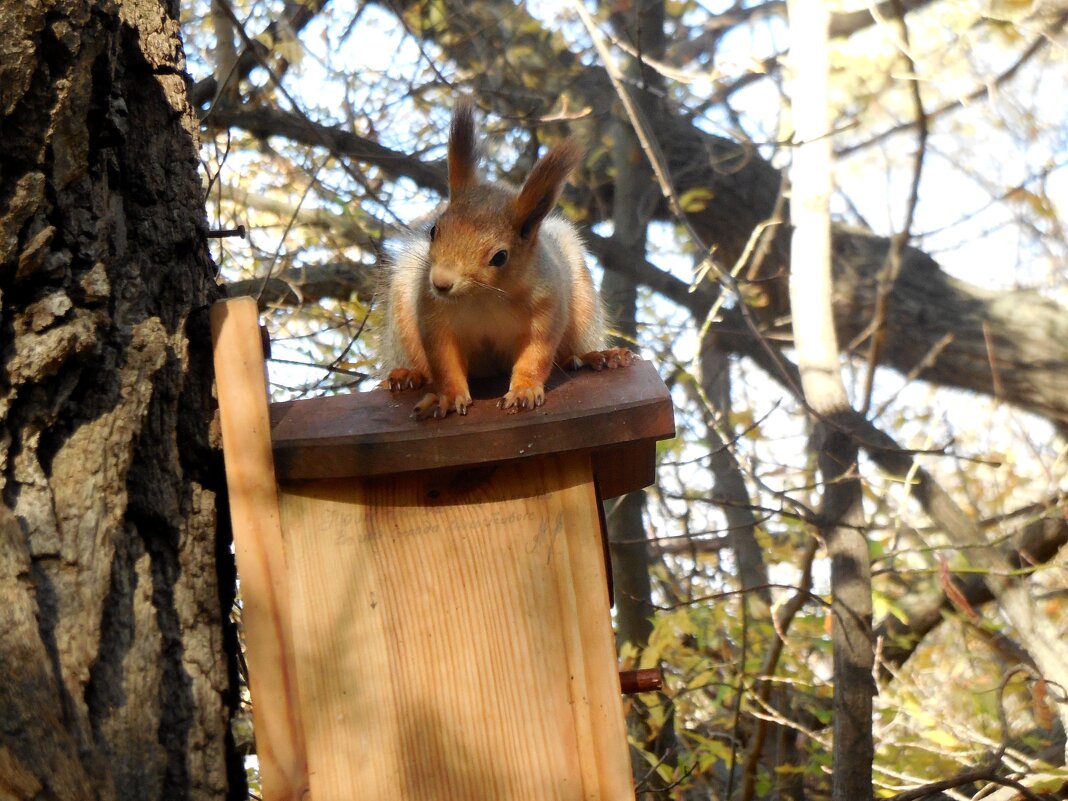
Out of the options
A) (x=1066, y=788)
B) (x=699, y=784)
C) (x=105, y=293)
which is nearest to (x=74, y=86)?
(x=105, y=293)

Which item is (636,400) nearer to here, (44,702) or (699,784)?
(44,702)

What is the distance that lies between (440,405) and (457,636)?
1.25 ft

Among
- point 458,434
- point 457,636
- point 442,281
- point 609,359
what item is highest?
point 442,281

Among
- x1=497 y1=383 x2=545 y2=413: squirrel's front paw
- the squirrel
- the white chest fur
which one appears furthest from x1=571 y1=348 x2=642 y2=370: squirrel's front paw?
x1=497 y1=383 x2=545 y2=413: squirrel's front paw

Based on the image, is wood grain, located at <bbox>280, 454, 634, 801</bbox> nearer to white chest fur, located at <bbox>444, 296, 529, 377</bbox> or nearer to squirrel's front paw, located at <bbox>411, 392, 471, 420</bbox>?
squirrel's front paw, located at <bbox>411, 392, 471, 420</bbox>

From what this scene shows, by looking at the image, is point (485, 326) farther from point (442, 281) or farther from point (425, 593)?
point (425, 593)

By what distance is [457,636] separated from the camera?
5.85 ft

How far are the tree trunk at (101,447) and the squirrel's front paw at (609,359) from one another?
34.2 inches

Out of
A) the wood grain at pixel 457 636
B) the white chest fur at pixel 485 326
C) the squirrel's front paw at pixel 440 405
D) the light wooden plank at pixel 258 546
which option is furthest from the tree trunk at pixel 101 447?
the white chest fur at pixel 485 326

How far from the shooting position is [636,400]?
1.75 meters

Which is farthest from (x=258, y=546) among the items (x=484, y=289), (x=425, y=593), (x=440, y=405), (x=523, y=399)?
(x=484, y=289)

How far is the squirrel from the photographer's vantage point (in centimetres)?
215

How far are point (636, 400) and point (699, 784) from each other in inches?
125

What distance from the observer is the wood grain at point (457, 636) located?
1732 mm
